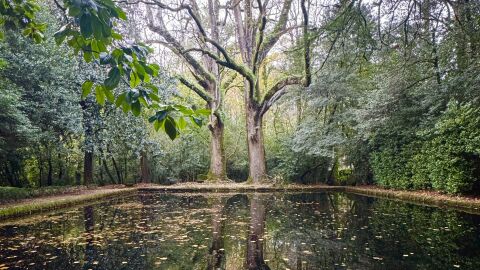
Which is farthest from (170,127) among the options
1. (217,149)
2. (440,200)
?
(217,149)

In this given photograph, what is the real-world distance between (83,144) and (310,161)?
37.6 ft

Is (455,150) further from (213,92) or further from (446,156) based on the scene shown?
(213,92)

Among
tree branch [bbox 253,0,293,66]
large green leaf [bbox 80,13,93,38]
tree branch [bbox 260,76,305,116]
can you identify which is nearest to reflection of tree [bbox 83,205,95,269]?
large green leaf [bbox 80,13,93,38]

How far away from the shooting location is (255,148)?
57.2 feet

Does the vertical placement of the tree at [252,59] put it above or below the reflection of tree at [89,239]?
above

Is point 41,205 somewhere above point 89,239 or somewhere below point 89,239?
above

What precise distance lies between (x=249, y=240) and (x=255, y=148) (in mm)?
11635

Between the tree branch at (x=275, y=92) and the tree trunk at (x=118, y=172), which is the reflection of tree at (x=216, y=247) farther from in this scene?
the tree trunk at (x=118, y=172)

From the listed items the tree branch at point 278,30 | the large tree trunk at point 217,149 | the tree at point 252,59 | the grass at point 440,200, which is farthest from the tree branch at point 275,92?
the grass at point 440,200

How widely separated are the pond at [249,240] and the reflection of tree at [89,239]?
2cm

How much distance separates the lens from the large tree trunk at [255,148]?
56.9ft

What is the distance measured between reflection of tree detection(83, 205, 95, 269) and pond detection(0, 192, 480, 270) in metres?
0.02

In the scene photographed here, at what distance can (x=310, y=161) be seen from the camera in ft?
61.3

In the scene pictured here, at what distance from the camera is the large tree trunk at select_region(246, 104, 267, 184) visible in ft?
56.9
